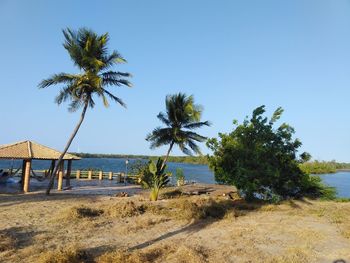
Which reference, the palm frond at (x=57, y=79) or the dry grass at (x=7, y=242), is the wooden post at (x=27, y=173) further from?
the dry grass at (x=7, y=242)

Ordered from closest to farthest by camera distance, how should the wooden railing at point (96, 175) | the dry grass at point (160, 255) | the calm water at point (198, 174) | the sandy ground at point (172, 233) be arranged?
the dry grass at point (160, 255), the sandy ground at point (172, 233), the wooden railing at point (96, 175), the calm water at point (198, 174)

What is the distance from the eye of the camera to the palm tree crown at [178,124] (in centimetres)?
2314

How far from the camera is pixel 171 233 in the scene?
10445 mm

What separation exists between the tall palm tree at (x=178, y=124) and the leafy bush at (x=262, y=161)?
433 cm

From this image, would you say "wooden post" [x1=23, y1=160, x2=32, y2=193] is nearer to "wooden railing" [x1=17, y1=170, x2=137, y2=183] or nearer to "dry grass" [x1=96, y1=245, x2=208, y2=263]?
"wooden railing" [x1=17, y1=170, x2=137, y2=183]

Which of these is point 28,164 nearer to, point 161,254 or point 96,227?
point 96,227

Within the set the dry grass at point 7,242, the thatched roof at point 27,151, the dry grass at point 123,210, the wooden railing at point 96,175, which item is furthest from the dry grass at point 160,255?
the wooden railing at point 96,175

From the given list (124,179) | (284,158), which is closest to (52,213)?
(284,158)

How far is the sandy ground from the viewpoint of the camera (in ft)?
26.2

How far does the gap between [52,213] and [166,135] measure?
11.8 metres

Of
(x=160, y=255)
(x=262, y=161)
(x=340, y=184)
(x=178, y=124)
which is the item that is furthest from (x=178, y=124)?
(x=340, y=184)

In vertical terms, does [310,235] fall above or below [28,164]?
below

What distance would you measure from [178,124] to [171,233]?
13475mm

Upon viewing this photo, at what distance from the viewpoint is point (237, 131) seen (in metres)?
19.1
